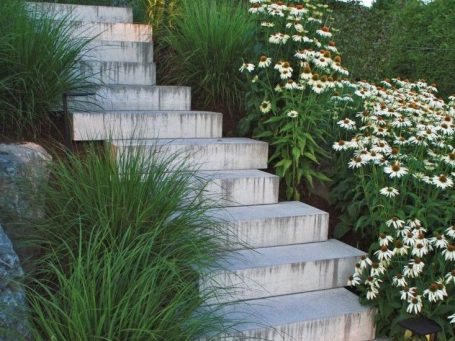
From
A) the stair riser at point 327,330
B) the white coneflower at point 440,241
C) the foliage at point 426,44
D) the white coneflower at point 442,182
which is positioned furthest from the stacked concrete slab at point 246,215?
the foliage at point 426,44

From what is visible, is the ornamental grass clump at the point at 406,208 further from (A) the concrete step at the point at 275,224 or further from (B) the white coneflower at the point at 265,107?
(B) the white coneflower at the point at 265,107

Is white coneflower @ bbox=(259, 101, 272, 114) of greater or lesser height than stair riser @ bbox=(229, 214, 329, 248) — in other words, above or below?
above

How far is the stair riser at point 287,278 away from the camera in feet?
8.96

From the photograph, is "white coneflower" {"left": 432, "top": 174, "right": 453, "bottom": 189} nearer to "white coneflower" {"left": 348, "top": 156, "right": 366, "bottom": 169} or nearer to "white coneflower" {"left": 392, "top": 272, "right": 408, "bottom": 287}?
"white coneflower" {"left": 348, "top": 156, "right": 366, "bottom": 169}

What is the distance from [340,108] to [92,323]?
2353 millimetres

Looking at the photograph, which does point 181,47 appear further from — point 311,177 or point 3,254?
point 3,254

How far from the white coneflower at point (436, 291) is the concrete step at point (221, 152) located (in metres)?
1.56

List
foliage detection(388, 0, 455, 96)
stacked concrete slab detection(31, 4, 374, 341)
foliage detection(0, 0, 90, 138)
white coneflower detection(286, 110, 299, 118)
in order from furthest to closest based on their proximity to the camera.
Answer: foliage detection(388, 0, 455, 96), white coneflower detection(286, 110, 299, 118), foliage detection(0, 0, 90, 138), stacked concrete slab detection(31, 4, 374, 341)

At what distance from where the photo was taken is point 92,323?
1.85m

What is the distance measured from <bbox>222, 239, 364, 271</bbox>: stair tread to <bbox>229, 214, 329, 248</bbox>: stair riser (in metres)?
0.04

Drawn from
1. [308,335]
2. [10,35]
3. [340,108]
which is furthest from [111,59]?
[308,335]

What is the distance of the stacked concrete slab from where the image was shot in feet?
8.80

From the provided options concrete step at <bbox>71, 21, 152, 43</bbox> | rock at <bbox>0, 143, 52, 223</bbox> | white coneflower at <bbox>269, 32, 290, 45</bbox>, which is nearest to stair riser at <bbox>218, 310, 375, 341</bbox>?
rock at <bbox>0, 143, 52, 223</bbox>

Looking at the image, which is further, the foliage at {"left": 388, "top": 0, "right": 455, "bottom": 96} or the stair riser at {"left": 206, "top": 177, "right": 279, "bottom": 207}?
the foliage at {"left": 388, "top": 0, "right": 455, "bottom": 96}
